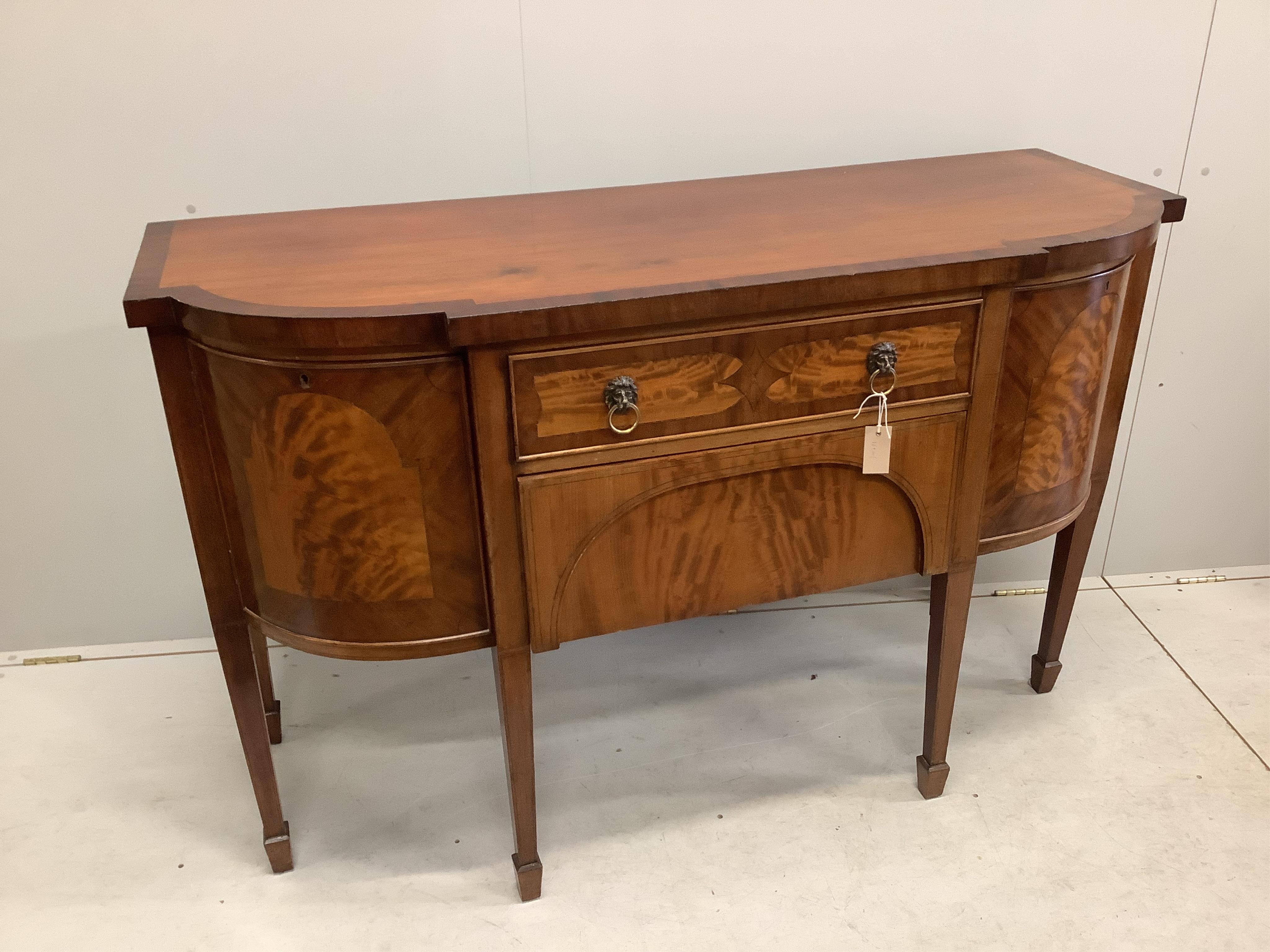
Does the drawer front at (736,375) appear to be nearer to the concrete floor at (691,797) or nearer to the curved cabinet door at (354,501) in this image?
the curved cabinet door at (354,501)

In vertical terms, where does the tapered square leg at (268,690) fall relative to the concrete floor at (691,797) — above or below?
above

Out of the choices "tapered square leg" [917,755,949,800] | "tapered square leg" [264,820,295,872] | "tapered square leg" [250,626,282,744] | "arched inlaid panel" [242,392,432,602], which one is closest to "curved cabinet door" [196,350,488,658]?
"arched inlaid panel" [242,392,432,602]

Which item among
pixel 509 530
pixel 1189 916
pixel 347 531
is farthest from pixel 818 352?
pixel 1189 916

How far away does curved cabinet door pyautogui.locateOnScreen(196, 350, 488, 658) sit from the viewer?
1.33m

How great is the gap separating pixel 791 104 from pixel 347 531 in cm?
112

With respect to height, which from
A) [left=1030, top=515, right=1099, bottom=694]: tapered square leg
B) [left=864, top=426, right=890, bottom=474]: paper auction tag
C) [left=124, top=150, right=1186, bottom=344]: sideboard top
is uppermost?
[left=124, top=150, right=1186, bottom=344]: sideboard top

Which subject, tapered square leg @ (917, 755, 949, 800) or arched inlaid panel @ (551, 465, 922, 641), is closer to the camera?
arched inlaid panel @ (551, 465, 922, 641)

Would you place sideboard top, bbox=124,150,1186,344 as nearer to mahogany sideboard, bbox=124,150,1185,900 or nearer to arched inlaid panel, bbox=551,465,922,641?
mahogany sideboard, bbox=124,150,1185,900

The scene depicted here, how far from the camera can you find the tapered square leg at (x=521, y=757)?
5.06 feet

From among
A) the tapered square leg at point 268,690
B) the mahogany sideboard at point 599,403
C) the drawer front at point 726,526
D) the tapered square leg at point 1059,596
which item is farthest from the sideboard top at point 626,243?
the tapered square leg at point 268,690

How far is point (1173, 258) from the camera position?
216 centimetres

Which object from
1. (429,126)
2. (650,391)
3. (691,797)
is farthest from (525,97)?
(691,797)

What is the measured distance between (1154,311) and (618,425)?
1.36 meters

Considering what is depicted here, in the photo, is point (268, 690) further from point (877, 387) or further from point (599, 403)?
point (877, 387)
